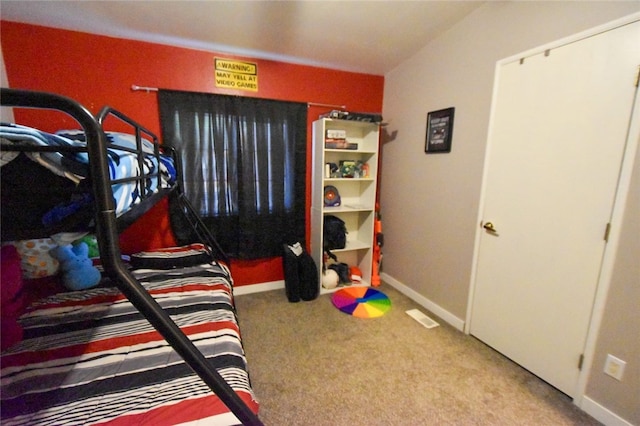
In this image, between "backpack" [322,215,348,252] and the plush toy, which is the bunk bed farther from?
"backpack" [322,215,348,252]

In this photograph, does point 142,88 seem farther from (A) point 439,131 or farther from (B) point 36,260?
(A) point 439,131

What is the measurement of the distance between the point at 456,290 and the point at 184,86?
9.64 ft

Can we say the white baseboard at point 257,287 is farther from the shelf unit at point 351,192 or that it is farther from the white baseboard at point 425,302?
the white baseboard at point 425,302

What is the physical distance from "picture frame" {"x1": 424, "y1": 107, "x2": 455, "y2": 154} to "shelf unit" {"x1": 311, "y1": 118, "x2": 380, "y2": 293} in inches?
22.6

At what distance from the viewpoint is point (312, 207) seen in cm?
291

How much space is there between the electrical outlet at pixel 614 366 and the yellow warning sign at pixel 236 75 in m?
3.10

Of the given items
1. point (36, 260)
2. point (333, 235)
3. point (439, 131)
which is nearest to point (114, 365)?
point (36, 260)

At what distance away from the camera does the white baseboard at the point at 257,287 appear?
2791mm

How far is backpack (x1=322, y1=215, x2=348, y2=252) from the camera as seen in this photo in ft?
9.29

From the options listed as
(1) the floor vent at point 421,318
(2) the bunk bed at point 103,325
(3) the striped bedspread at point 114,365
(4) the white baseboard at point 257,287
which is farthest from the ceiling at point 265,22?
(1) the floor vent at point 421,318

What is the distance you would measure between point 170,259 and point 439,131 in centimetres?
241

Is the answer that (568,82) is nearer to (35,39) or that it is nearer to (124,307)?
(124,307)

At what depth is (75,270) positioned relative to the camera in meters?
1.64

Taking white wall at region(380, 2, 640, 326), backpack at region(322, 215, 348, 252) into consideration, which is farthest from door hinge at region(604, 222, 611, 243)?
backpack at region(322, 215, 348, 252)
